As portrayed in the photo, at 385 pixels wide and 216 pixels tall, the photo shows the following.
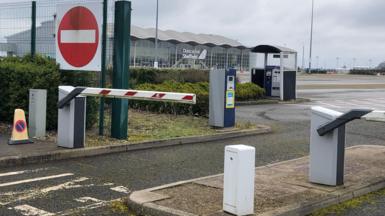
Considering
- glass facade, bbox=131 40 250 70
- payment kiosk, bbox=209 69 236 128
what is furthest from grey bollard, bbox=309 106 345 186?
glass facade, bbox=131 40 250 70

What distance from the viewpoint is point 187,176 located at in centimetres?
775

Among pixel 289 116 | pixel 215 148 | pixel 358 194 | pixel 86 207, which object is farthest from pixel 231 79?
pixel 86 207

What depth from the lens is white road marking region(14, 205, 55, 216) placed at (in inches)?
222

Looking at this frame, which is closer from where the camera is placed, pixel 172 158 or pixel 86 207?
pixel 86 207

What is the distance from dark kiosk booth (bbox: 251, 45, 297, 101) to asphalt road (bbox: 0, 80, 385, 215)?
1153 centimetres

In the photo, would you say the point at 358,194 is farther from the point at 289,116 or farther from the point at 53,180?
the point at 289,116

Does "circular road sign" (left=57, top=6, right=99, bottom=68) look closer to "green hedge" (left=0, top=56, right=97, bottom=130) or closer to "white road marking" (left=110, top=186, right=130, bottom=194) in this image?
"green hedge" (left=0, top=56, right=97, bottom=130)

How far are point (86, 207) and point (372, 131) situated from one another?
973cm

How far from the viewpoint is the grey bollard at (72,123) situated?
9094mm

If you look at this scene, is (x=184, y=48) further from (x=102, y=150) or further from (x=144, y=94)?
(x=144, y=94)

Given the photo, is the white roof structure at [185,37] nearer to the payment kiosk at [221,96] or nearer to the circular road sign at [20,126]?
the payment kiosk at [221,96]

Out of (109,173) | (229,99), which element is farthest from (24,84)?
(229,99)

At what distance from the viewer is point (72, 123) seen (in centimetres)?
912

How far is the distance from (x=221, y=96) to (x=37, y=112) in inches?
180
